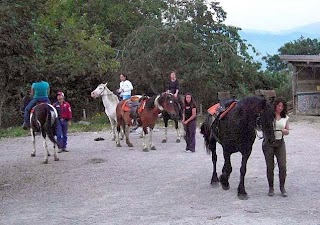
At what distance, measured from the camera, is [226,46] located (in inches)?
936

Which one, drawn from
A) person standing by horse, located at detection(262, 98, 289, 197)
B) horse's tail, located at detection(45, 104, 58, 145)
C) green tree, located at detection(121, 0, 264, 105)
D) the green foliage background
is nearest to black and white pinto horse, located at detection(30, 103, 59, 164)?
horse's tail, located at detection(45, 104, 58, 145)

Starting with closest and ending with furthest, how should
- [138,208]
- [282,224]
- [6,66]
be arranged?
[282,224], [138,208], [6,66]

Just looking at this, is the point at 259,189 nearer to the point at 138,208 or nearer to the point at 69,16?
the point at 138,208

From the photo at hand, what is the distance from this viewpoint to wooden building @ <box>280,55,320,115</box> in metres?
25.7

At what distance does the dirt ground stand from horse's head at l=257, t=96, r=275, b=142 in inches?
41.9

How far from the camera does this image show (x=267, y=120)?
822cm

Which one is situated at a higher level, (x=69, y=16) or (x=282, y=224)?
(x=69, y=16)

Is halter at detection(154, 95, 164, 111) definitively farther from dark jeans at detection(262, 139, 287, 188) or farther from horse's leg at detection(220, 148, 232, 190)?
dark jeans at detection(262, 139, 287, 188)

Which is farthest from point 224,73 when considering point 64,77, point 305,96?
point 64,77

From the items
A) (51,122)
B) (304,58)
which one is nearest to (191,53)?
(304,58)

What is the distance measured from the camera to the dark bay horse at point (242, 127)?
8266 mm

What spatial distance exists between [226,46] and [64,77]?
864 centimetres

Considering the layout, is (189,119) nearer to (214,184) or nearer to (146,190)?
(214,184)

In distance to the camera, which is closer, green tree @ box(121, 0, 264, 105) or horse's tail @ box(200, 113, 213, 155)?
horse's tail @ box(200, 113, 213, 155)
